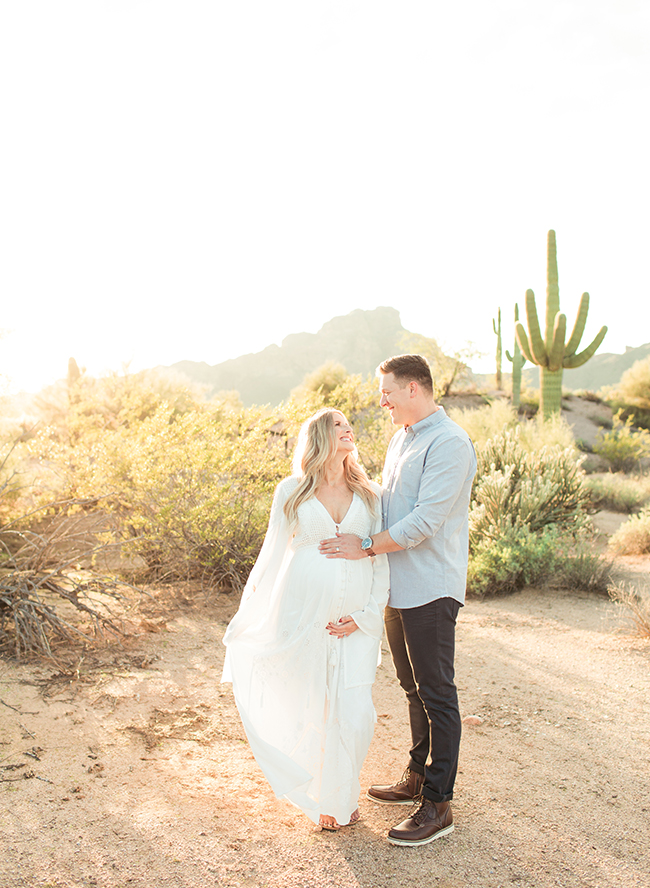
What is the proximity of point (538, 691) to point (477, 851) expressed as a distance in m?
2.16

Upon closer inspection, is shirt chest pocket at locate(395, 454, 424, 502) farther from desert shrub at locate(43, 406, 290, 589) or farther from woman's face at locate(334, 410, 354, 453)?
desert shrub at locate(43, 406, 290, 589)

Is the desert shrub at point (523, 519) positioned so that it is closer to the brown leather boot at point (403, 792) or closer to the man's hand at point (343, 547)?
the brown leather boot at point (403, 792)

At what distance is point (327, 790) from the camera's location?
108 inches

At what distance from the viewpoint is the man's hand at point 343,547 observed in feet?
9.18

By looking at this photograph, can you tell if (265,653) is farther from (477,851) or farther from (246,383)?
(246,383)

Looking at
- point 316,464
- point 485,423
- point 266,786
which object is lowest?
point 266,786

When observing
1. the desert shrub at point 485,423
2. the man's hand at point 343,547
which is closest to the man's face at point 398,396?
the man's hand at point 343,547

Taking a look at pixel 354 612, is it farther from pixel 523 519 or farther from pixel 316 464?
pixel 523 519

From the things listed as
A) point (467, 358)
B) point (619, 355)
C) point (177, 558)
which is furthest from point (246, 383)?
point (177, 558)

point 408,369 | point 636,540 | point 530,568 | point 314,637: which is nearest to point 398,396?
point 408,369

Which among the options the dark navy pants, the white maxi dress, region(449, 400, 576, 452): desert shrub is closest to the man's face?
the white maxi dress

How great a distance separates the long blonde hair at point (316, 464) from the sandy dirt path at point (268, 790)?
141 cm

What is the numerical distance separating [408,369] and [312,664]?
1.40m

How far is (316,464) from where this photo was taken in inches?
116
